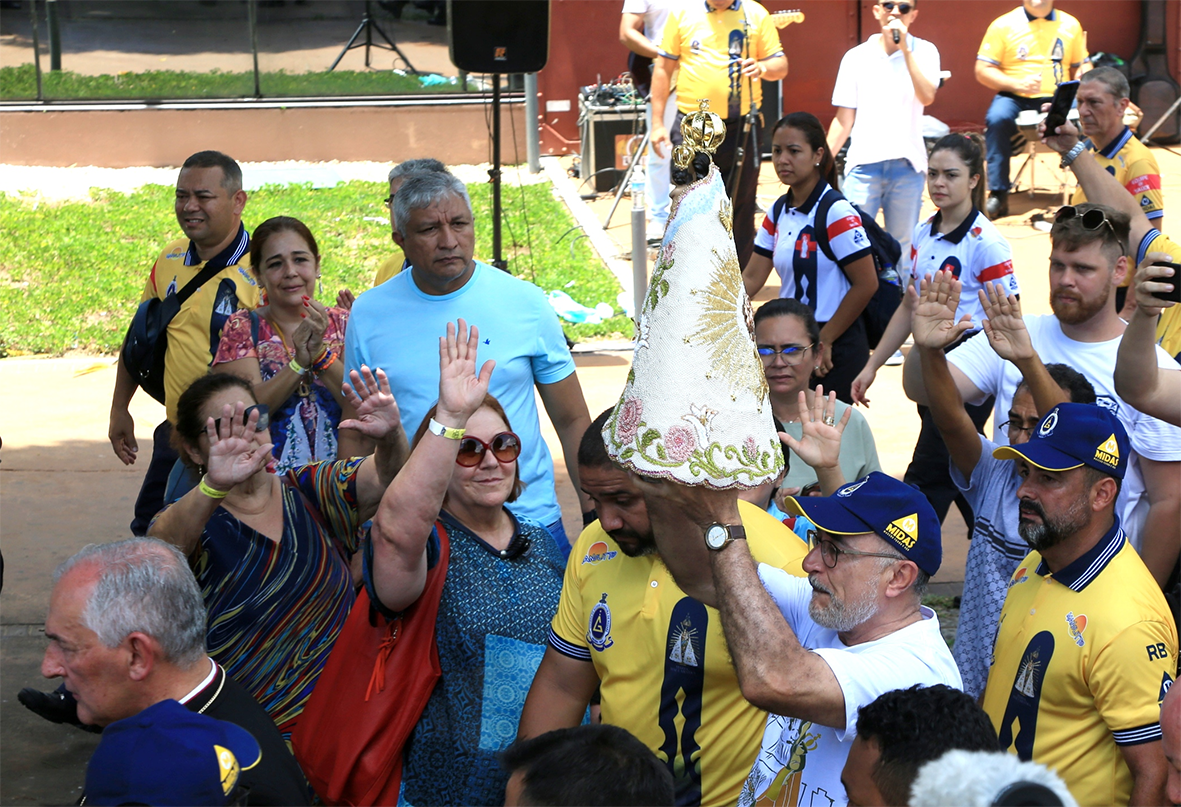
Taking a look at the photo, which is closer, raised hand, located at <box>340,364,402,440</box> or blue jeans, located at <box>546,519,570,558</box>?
raised hand, located at <box>340,364,402,440</box>

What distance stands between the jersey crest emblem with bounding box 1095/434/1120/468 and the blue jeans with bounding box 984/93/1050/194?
390 inches

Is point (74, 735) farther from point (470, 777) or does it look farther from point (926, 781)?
point (926, 781)

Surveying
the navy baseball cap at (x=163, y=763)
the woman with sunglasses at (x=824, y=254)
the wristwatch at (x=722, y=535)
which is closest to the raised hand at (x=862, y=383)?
the woman with sunglasses at (x=824, y=254)

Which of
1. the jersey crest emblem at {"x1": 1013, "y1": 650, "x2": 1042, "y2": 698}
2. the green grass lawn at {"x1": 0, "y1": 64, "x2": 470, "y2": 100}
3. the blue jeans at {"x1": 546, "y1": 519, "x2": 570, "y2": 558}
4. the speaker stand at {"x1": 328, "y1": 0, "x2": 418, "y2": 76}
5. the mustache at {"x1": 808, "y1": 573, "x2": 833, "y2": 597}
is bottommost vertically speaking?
the blue jeans at {"x1": 546, "y1": 519, "x2": 570, "y2": 558}

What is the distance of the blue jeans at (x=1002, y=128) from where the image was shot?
1238 cm

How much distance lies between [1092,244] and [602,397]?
506 cm

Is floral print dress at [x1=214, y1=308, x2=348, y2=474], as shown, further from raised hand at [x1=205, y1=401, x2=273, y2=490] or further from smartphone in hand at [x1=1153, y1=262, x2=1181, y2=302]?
smartphone in hand at [x1=1153, y1=262, x2=1181, y2=302]

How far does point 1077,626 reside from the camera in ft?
9.41

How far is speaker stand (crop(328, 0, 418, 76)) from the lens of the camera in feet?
53.4

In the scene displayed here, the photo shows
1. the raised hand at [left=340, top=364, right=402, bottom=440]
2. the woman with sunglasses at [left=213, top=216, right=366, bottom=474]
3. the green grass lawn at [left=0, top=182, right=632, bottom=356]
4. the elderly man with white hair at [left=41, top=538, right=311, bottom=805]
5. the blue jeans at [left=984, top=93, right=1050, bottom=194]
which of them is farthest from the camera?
the blue jeans at [left=984, top=93, right=1050, bottom=194]

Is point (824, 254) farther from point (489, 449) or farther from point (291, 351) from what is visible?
point (489, 449)

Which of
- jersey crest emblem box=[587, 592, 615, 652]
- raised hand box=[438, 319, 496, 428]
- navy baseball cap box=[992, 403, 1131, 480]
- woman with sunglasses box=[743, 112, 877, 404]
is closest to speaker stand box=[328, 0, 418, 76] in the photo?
woman with sunglasses box=[743, 112, 877, 404]

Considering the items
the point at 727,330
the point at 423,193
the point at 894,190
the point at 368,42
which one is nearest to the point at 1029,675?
the point at 727,330

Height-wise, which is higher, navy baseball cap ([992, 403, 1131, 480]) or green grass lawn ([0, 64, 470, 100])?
green grass lawn ([0, 64, 470, 100])
